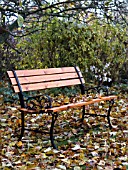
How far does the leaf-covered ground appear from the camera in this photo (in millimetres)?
3590

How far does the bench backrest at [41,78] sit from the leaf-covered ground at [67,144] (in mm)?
647

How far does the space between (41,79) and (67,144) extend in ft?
3.58

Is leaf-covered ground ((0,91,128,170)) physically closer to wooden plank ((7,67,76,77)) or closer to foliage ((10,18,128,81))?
wooden plank ((7,67,76,77))

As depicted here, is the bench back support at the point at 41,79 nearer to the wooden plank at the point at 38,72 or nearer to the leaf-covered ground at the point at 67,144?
the wooden plank at the point at 38,72

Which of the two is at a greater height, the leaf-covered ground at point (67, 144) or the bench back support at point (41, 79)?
the bench back support at point (41, 79)

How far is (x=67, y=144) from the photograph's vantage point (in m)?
4.27

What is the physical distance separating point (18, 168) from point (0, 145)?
80 cm

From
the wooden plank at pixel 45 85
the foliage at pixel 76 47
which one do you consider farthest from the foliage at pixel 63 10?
the wooden plank at pixel 45 85

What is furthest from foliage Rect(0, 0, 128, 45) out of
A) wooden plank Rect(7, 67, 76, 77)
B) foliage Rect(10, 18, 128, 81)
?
wooden plank Rect(7, 67, 76, 77)

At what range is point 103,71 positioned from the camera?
25.9 ft

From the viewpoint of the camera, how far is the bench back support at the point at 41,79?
4430 millimetres

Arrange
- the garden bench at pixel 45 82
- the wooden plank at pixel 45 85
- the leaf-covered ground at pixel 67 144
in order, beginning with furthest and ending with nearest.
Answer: the wooden plank at pixel 45 85
the garden bench at pixel 45 82
the leaf-covered ground at pixel 67 144

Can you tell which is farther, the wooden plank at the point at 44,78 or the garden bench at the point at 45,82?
the wooden plank at the point at 44,78

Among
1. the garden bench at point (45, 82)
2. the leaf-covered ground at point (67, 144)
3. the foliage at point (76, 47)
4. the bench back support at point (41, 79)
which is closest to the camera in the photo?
the leaf-covered ground at point (67, 144)
